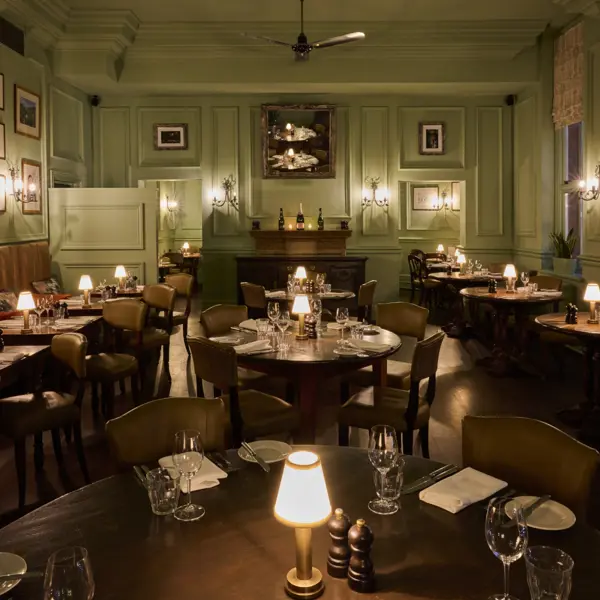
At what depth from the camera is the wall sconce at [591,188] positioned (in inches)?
297

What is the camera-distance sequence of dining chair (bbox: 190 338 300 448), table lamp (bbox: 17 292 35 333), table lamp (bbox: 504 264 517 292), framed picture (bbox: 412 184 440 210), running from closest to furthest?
dining chair (bbox: 190 338 300 448)
table lamp (bbox: 17 292 35 333)
table lamp (bbox: 504 264 517 292)
framed picture (bbox: 412 184 440 210)

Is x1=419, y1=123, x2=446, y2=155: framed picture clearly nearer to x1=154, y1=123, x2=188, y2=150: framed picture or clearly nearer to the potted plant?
the potted plant

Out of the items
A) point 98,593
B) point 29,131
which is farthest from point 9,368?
point 29,131

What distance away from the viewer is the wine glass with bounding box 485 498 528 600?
139 centimetres

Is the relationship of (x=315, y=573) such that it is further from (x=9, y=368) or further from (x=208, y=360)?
(x=9, y=368)

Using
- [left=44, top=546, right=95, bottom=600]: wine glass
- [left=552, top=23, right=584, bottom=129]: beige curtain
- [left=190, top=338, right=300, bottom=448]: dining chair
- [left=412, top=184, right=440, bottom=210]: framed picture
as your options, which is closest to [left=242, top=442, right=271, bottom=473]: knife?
[left=44, top=546, right=95, bottom=600]: wine glass

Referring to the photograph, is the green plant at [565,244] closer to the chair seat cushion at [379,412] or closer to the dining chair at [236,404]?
the chair seat cushion at [379,412]

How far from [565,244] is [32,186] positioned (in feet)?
23.0

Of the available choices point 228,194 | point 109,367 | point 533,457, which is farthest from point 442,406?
point 228,194

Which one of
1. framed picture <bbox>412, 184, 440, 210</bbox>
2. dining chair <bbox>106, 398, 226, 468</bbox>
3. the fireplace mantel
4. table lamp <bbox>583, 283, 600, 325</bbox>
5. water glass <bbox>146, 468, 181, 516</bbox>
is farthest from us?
framed picture <bbox>412, 184, 440, 210</bbox>

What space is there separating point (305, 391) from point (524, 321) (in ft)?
14.0

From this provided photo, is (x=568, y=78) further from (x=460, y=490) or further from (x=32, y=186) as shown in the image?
(x=460, y=490)

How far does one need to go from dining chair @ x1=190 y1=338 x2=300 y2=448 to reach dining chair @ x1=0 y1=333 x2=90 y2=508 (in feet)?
2.42

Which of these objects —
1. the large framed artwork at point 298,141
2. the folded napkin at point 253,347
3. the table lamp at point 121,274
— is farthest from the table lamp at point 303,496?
the large framed artwork at point 298,141
